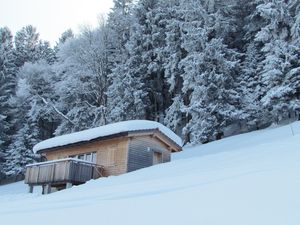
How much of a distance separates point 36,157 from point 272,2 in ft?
87.6

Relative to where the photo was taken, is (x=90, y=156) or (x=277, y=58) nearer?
(x=90, y=156)

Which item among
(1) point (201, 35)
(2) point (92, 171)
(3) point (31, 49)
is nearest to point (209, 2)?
(1) point (201, 35)

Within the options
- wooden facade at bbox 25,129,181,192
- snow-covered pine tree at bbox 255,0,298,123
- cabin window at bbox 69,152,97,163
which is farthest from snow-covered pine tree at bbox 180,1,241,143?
cabin window at bbox 69,152,97,163

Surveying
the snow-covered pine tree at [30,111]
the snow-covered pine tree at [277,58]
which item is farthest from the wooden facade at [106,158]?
the snow-covered pine tree at [30,111]

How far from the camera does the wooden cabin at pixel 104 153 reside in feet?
70.1

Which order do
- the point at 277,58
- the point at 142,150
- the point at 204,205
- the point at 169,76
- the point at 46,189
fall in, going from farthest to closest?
1. the point at 169,76
2. the point at 277,58
3. the point at 46,189
4. the point at 142,150
5. the point at 204,205

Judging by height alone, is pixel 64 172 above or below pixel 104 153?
below

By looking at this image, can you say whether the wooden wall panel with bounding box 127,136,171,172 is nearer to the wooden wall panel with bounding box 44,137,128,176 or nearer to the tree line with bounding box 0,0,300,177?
the wooden wall panel with bounding box 44,137,128,176

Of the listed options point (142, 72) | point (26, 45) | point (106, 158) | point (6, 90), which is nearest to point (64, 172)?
point (106, 158)

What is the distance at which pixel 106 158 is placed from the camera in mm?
22828

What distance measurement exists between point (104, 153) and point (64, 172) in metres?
2.78

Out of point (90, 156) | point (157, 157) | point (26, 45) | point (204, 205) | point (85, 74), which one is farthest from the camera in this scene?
point (26, 45)

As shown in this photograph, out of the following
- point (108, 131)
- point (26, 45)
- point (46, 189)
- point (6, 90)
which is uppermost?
point (26, 45)

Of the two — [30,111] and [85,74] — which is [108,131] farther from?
[30,111]
